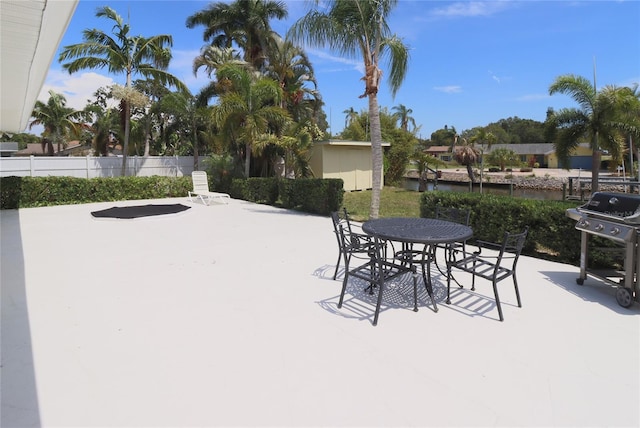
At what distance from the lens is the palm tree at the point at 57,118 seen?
2775 centimetres

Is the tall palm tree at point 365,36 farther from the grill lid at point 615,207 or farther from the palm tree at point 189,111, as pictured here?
the palm tree at point 189,111

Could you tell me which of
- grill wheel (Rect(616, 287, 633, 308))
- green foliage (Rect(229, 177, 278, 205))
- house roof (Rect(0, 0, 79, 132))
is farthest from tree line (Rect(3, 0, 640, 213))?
house roof (Rect(0, 0, 79, 132))

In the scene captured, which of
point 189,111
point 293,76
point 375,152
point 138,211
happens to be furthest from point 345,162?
point 138,211

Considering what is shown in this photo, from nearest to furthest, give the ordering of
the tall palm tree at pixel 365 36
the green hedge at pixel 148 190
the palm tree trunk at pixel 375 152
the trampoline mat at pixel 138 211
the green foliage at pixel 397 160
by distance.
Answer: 1. the tall palm tree at pixel 365 36
2. the palm tree trunk at pixel 375 152
3. the trampoline mat at pixel 138 211
4. the green hedge at pixel 148 190
5. the green foliage at pixel 397 160

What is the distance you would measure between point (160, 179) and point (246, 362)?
13.7 meters

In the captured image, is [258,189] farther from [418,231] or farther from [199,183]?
[418,231]

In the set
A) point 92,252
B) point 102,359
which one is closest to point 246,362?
point 102,359

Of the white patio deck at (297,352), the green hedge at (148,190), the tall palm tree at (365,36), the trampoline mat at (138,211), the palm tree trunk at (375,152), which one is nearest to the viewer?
the white patio deck at (297,352)

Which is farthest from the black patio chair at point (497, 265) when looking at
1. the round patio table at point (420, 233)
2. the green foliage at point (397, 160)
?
the green foliage at point (397, 160)

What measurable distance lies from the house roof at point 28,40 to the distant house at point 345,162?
11916 mm

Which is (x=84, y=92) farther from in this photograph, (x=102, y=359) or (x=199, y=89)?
(x=102, y=359)

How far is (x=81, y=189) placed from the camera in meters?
13.1

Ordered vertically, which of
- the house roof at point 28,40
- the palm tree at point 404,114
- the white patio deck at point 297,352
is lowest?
the white patio deck at point 297,352

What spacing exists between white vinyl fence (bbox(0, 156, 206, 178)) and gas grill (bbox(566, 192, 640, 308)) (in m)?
15.5
